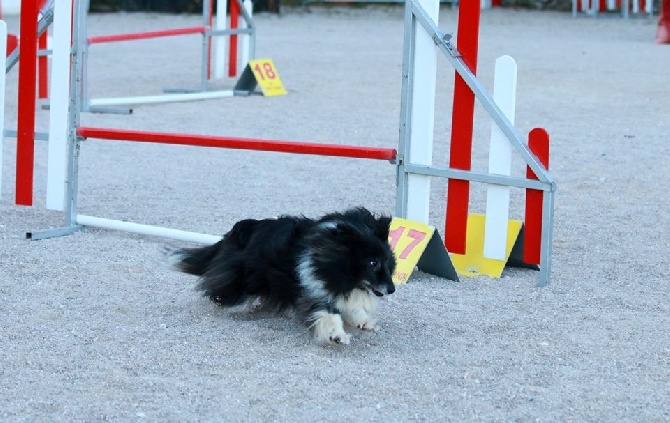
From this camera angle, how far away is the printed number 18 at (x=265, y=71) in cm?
1178

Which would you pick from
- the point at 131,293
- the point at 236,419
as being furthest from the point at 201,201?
the point at 236,419

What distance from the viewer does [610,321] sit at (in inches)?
179

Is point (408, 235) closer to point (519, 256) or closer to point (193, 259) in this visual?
point (519, 256)

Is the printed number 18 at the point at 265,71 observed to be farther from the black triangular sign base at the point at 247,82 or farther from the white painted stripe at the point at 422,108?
the white painted stripe at the point at 422,108

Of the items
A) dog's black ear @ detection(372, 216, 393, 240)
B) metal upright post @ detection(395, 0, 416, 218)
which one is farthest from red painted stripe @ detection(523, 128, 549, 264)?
dog's black ear @ detection(372, 216, 393, 240)

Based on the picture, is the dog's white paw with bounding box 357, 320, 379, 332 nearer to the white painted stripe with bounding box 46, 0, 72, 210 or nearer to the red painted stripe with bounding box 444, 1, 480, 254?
the red painted stripe with bounding box 444, 1, 480, 254

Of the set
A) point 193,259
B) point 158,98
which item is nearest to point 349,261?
point 193,259

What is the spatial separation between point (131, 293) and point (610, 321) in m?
1.92

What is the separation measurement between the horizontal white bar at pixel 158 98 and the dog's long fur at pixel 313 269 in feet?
20.7

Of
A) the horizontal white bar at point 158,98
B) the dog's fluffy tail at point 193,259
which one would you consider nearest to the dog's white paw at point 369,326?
the dog's fluffy tail at point 193,259

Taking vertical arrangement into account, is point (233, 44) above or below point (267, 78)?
above

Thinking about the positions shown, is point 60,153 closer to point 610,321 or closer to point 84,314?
point 84,314

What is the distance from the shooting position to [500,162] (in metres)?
5.24

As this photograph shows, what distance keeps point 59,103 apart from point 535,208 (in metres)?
2.79
